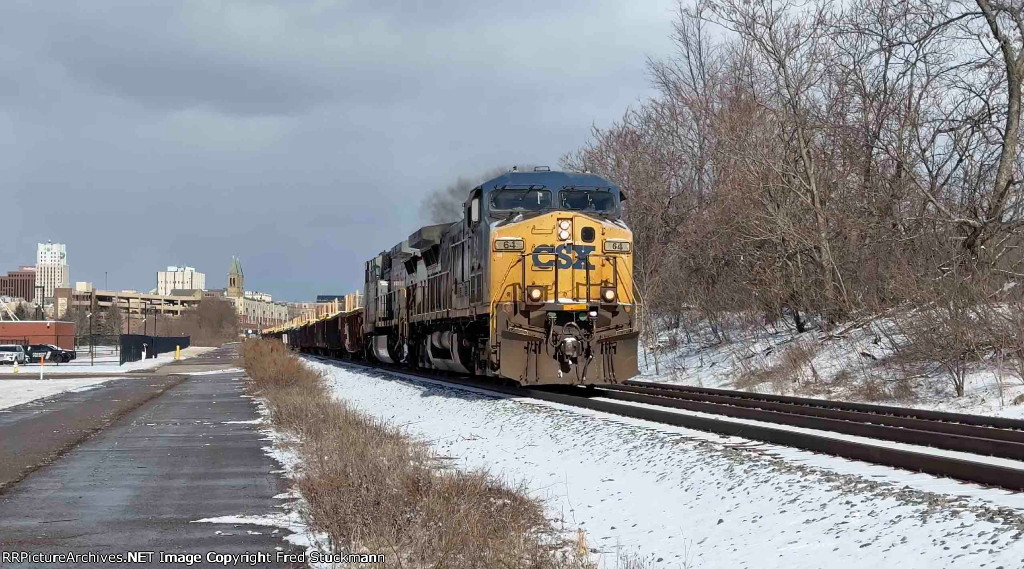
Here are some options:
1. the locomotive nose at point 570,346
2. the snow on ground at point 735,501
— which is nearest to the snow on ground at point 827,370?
the locomotive nose at point 570,346

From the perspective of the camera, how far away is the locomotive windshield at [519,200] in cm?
1831

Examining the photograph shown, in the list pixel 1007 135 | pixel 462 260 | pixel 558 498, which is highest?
pixel 1007 135

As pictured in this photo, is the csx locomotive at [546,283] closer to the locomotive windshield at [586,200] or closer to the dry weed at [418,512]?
the locomotive windshield at [586,200]

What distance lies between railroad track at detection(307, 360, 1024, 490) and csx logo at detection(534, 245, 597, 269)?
2337 mm

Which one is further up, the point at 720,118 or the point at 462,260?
the point at 720,118

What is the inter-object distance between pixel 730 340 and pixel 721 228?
10.1 ft

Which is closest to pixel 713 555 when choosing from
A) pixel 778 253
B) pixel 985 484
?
pixel 985 484

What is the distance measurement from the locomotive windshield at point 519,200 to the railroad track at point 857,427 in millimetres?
3444

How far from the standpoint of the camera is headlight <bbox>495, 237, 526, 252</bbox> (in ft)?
56.6

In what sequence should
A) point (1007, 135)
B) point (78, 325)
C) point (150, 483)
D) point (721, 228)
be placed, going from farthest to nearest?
point (78, 325) → point (721, 228) → point (1007, 135) → point (150, 483)

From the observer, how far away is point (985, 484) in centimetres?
711

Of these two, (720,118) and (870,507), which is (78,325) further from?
(870,507)

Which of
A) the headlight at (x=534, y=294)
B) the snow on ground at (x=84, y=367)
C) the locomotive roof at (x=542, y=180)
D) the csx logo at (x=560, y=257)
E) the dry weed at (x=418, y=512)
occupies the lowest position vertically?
the dry weed at (x=418, y=512)

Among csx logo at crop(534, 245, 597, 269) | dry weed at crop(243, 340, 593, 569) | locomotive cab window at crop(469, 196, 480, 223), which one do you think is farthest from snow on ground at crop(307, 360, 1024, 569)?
locomotive cab window at crop(469, 196, 480, 223)
